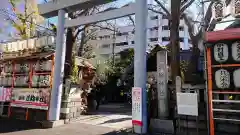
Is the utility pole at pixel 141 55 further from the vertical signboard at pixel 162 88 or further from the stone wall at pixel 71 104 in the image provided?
the stone wall at pixel 71 104

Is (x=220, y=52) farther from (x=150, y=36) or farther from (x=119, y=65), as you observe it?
(x=150, y=36)

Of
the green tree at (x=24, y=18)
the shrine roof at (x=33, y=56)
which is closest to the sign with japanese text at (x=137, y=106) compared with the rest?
the shrine roof at (x=33, y=56)

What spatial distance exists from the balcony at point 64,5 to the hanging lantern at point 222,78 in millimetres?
5451

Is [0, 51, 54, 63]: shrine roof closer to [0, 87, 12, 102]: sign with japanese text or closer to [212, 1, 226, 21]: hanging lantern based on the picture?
[0, 87, 12, 102]: sign with japanese text

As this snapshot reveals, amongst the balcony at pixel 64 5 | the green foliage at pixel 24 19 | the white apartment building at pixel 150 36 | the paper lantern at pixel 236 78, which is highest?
the white apartment building at pixel 150 36

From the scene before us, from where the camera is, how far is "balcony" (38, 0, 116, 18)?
9.77m

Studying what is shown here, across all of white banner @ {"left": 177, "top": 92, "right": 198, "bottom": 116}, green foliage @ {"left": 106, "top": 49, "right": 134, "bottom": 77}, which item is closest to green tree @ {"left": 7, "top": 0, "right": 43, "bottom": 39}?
green foliage @ {"left": 106, "top": 49, "right": 134, "bottom": 77}

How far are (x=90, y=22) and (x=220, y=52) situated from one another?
5.41 meters

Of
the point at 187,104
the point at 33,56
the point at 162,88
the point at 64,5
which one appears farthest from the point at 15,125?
the point at 187,104

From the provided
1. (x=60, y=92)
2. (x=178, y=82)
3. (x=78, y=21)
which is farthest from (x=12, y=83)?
(x=178, y=82)

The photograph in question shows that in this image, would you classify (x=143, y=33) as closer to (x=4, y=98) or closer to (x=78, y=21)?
(x=78, y=21)

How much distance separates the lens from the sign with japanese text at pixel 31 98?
9883 millimetres

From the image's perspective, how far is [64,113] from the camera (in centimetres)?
1020

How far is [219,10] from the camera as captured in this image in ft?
22.3
